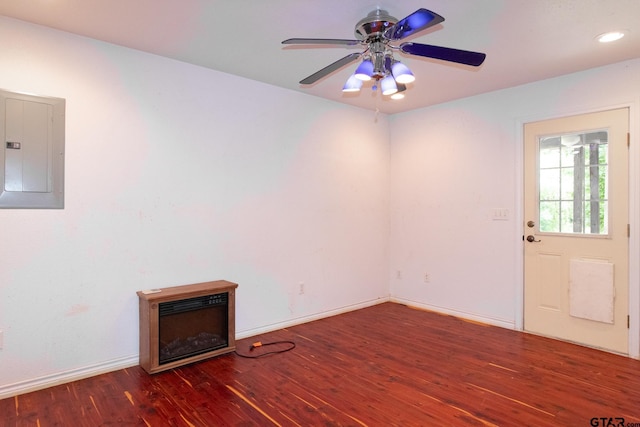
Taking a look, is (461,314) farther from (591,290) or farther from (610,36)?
(610,36)

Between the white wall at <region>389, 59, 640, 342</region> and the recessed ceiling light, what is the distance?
2.07 ft

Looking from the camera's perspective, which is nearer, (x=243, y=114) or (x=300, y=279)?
(x=243, y=114)

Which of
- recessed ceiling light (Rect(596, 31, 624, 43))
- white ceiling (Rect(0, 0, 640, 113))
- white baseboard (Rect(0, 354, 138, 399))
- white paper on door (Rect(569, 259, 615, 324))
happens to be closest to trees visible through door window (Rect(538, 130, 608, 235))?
white paper on door (Rect(569, 259, 615, 324))

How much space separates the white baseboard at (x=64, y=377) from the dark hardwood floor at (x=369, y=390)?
6 cm

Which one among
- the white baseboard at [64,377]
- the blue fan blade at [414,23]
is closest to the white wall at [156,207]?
the white baseboard at [64,377]

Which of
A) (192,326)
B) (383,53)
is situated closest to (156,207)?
(192,326)

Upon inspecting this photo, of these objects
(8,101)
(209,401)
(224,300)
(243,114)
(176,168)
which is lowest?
(209,401)

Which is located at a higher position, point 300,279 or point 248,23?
point 248,23

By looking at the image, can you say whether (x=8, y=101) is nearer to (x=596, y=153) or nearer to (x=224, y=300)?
(x=224, y=300)

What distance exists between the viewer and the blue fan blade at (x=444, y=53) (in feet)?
6.77

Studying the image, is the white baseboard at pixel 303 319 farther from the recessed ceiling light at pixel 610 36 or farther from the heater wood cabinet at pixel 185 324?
the recessed ceiling light at pixel 610 36

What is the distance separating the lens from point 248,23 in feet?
8.27

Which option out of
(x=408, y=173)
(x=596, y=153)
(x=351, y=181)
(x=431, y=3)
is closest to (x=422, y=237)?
(x=408, y=173)

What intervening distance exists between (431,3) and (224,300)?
2.65 m
